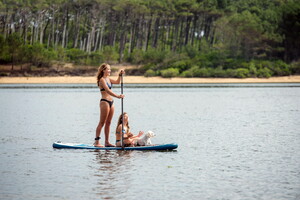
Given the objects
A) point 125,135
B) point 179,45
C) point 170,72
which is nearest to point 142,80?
point 170,72

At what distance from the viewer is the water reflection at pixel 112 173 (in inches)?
409

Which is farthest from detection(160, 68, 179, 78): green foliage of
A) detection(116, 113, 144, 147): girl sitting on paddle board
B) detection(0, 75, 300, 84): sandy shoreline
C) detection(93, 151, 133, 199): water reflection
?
detection(93, 151, 133, 199): water reflection

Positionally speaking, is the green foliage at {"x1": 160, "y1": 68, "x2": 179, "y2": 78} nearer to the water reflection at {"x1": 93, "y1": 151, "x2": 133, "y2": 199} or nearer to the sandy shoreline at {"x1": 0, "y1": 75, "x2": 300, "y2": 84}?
the sandy shoreline at {"x1": 0, "y1": 75, "x2": 300, "y2": 84}

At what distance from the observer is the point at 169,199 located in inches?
383

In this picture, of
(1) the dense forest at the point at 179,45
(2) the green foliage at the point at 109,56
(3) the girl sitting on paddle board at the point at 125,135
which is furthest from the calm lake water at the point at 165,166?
(2) the green foliage at the point at 109,56

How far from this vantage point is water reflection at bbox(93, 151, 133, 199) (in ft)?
34.1

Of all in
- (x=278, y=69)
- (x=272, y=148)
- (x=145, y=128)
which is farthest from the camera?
Result: (x=278, y=69)

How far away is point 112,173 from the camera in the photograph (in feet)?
39.8

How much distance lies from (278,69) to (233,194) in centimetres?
6750

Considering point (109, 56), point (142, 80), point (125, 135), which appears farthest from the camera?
point (109, 56)

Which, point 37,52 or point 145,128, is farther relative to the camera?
point 37,52

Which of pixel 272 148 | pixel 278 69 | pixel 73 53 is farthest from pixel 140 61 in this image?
pixel 272 148

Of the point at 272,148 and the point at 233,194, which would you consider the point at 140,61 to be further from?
the point at 233,194

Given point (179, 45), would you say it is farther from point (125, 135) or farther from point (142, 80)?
point (125, 135)
